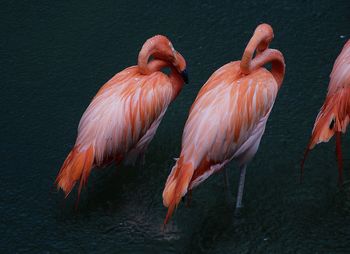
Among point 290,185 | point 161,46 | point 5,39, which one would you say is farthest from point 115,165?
point 5,39

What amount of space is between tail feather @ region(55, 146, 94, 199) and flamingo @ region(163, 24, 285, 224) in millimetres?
539

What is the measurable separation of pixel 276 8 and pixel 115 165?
215cm

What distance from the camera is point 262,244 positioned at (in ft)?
14.2

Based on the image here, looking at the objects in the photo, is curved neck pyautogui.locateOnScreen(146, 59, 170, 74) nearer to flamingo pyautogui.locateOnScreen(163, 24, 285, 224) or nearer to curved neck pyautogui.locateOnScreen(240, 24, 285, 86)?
flamingo pyautogui.locateOnScreen(163, 24, 285, 224)

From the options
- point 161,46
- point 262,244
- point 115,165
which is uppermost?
point 161,46

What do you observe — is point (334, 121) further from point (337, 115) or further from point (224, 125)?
point (224, 125)

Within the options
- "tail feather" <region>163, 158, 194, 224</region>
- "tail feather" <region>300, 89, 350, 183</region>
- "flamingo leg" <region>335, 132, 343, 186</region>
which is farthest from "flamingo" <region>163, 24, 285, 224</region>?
"flamingo leg" <region>335, 132, 343, 186</region>

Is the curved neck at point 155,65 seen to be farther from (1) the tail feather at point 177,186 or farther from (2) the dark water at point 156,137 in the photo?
(1) the tail feather at point 177,186

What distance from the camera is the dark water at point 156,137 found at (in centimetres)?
444

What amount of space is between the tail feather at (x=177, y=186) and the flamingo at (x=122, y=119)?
0.51m

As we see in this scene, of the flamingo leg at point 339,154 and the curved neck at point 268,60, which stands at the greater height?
the curved neck at point 268,60

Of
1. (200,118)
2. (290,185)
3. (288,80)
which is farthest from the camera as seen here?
(288,80)

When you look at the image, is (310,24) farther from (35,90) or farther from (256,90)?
(35,90)

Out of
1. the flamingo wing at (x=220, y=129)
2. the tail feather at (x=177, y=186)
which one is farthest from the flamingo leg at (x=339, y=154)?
the tail feather at (x=177, y=186)
